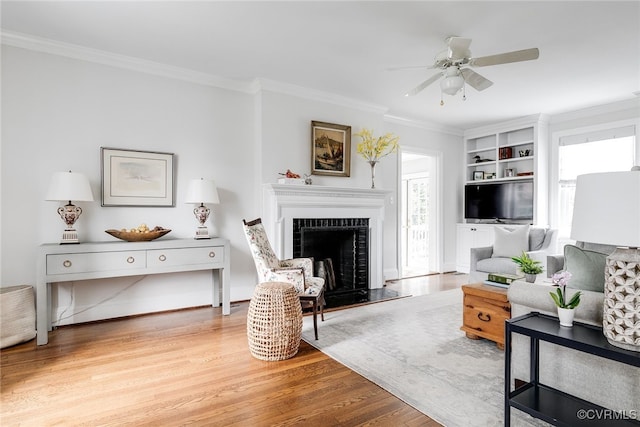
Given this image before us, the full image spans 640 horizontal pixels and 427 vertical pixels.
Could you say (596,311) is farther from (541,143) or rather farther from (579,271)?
(541,143)

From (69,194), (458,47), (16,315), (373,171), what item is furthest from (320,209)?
(16,315)

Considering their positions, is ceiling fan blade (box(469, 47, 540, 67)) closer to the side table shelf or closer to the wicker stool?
the side table shelf

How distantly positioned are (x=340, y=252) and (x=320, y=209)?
797mm

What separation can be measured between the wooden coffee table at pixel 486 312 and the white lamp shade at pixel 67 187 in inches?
139

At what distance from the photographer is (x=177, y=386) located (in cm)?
221

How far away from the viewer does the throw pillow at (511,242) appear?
4805mm

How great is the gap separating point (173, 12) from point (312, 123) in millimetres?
2121

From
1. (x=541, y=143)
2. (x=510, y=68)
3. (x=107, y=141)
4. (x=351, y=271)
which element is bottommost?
(x=351, y=271)

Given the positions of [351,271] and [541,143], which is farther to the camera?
[541,143]

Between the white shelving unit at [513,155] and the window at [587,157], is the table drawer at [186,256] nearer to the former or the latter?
the white shelving unit at [513,155]

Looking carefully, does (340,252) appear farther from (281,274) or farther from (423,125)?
(423,125)

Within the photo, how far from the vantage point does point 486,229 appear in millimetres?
6008

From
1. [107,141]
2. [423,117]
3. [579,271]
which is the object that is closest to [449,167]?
[423,117]

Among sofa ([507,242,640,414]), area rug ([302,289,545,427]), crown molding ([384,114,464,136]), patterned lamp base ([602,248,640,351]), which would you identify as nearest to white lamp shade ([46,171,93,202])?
area rug ([302,289,545,427])
